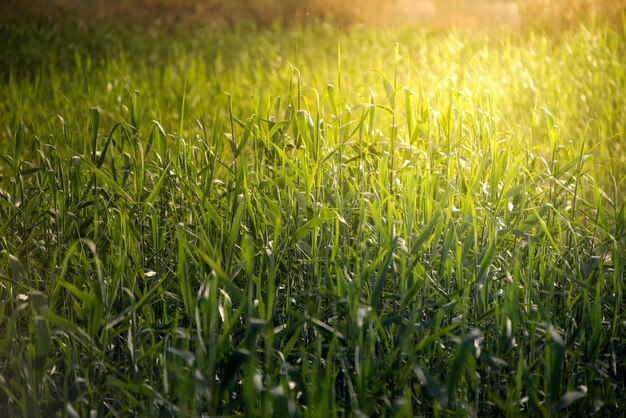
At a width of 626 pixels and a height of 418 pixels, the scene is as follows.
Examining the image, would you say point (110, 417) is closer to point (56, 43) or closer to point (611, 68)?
point (611, 68)

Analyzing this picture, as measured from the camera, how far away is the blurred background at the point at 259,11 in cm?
888

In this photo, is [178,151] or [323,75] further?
[323,75]

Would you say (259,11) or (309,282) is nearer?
(309,282)

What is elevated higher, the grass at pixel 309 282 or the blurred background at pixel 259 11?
the grass at pixel 309 282

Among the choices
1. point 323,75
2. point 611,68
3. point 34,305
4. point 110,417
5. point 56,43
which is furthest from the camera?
point 56,43

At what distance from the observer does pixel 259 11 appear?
9859mm

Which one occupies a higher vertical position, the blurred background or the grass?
the grass

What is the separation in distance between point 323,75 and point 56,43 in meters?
3.12

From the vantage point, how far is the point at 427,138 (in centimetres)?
256

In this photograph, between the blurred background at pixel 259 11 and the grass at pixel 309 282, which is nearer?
the grass at pixel 309 282

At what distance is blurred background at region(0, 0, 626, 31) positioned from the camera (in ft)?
29.1

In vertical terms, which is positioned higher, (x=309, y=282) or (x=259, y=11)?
(x=309, y=282)

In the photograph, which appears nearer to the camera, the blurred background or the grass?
the grass

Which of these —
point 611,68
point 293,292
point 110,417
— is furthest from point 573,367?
point 611,68
